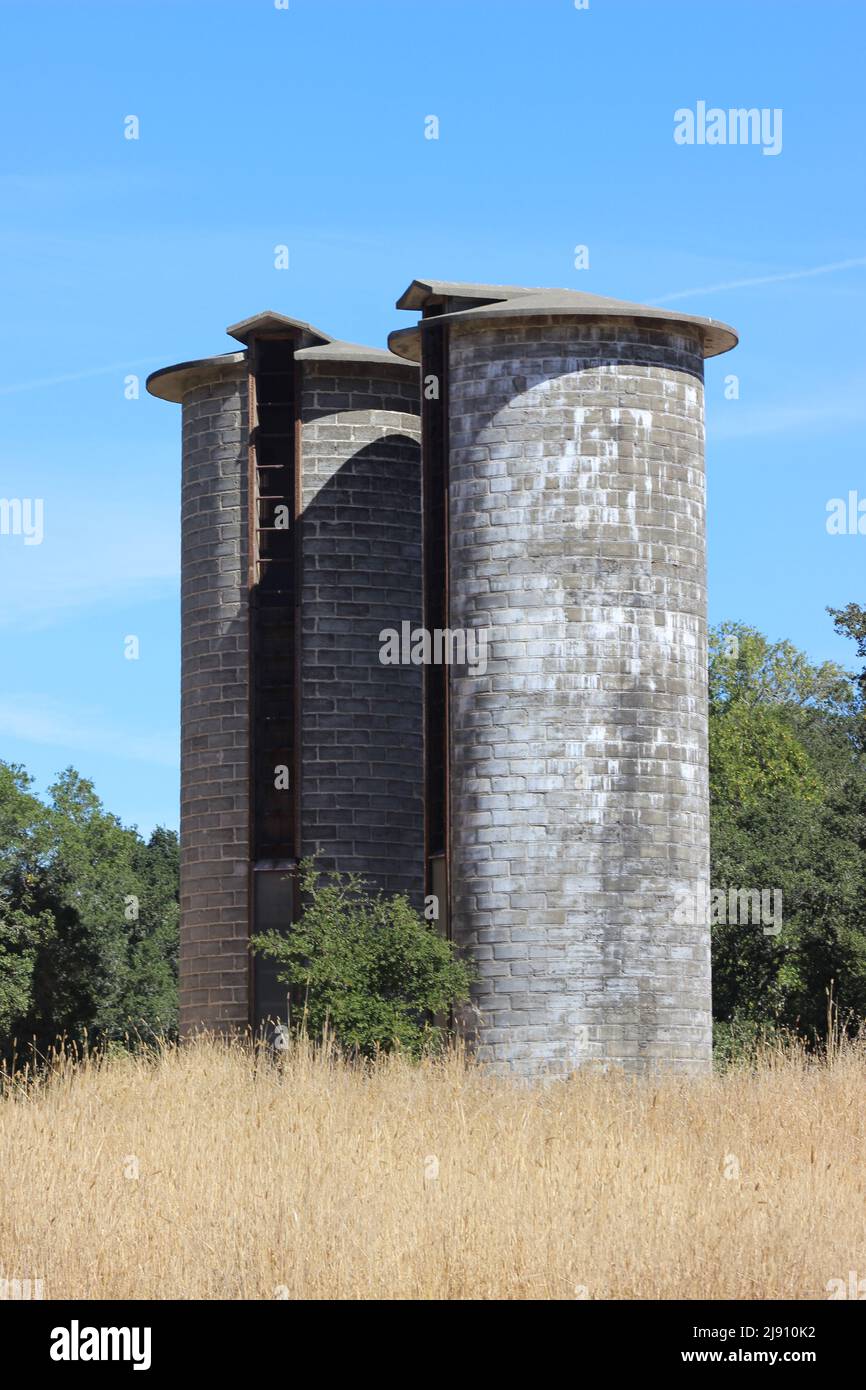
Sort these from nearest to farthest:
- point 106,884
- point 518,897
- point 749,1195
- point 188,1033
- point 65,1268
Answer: point 65,1268
point 749,1195
point 518,897
point 188,1033
point 106,884

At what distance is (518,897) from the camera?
36062mm

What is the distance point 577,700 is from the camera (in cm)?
3631

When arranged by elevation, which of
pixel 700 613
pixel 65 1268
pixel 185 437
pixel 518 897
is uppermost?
pixel 185 437

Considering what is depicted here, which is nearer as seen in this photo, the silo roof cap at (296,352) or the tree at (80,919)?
the silo roof cap at (296,352)

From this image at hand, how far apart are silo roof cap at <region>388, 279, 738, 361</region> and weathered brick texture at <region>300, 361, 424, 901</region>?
6.66ft

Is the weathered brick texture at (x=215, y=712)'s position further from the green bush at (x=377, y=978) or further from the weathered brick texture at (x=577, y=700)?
the weathered brick texture at (x=577, y=700)

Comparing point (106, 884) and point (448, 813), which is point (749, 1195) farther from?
point (106, 884)

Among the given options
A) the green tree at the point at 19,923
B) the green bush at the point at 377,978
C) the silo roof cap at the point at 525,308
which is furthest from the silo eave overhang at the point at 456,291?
the green tree at the point at 19,923

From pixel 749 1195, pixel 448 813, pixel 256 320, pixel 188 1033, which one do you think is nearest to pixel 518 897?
pixel 448 813

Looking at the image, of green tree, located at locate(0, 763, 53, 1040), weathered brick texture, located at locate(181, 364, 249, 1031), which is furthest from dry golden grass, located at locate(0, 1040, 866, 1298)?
green tree, located at locate(0, 763, 53, 1040)

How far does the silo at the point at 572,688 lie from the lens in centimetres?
3591

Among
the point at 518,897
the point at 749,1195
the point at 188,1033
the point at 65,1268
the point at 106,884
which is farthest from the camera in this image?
the point at 106,884

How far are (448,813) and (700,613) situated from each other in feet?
19.0

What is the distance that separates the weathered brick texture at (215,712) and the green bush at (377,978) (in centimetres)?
355
